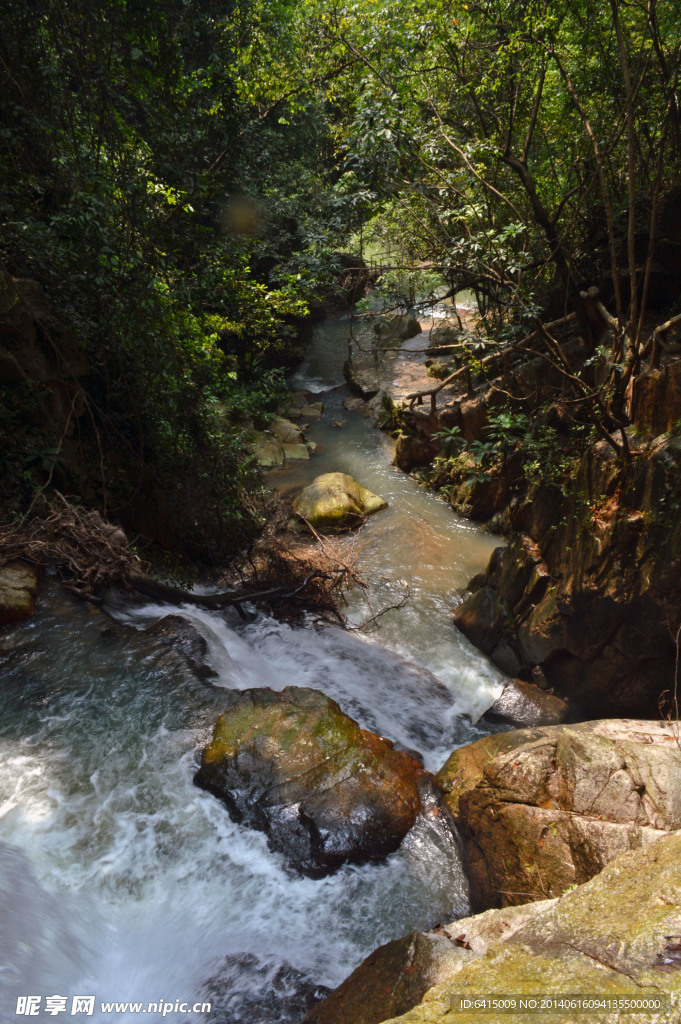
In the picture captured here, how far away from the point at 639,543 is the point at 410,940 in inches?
125

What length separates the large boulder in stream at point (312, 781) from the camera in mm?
3828

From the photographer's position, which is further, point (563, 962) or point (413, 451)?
point (413, 451)

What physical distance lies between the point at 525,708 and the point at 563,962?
11.2ft

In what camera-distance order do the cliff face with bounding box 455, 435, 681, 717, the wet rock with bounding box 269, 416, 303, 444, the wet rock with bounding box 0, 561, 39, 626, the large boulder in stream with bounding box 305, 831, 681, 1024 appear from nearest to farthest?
the large boulder in stream with bounding box 305, 831, 681, 1024 → the cliff face with bounding box 455, 435, 681, 717 → the wet rock with bounding box 0, 561, 39, 626 → the wet rock with bounding box 269, 416, 303, 444

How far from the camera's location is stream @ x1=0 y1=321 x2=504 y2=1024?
122 inches

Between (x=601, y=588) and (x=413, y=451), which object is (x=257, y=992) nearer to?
(x=601, y=588)

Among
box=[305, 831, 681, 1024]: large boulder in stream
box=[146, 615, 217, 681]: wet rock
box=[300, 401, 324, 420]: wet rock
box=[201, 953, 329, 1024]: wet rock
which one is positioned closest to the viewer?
box=[305, 831, 681, 1024]: large boulder in stream

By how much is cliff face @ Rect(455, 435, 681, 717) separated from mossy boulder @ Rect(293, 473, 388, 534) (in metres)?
2.96

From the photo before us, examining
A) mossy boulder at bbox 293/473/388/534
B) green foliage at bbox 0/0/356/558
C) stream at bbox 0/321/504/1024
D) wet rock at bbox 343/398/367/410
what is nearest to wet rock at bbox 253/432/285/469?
green foliage at bbox 0/0/356/558

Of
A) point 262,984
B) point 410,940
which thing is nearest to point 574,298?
point 410,940

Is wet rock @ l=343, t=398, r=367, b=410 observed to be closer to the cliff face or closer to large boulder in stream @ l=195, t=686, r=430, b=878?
the cliff face

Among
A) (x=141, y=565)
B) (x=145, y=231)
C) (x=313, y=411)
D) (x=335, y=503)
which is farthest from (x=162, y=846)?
(x=313, y=411)

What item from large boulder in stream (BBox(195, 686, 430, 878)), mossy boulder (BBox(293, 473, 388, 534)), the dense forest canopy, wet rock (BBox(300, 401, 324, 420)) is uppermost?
the dense forest canopy

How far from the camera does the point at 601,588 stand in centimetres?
466
